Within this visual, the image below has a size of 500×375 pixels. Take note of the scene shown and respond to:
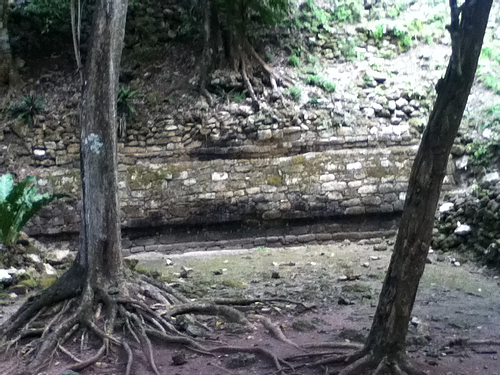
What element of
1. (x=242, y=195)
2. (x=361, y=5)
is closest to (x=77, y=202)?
(x=242, y=195)

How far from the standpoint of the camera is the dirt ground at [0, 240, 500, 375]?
10.7 ft

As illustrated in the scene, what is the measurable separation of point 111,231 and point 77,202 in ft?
12.5

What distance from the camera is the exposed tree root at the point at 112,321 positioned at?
3.46 m

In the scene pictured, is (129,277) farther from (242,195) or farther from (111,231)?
(242,195)

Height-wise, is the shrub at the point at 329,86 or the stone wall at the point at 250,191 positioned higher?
the shrub at the point at 329,86

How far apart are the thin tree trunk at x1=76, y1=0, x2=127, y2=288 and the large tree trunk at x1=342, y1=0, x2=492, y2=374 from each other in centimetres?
267

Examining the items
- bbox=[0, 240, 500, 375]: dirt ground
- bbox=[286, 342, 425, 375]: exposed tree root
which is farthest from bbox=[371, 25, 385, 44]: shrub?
bbox=[286, 342, 425, 375]: exposed tree root

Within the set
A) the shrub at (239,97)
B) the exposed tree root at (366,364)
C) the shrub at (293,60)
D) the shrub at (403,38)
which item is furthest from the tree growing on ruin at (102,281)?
the shrub at (403,38)

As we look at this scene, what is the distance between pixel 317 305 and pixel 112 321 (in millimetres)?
2055

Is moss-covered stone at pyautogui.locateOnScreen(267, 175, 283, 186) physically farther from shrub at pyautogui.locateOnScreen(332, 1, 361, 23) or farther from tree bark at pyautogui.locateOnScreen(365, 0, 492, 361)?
tree bark at pyautogui.locateOnScreen(365, 0, 492, 361)

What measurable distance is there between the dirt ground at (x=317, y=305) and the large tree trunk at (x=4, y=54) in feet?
17.6

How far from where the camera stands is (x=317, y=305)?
456cm

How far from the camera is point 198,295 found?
16.1 ft

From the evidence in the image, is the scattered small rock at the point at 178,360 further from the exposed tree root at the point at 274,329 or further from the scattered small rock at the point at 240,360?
the exposed tree root at the point at 274,329
